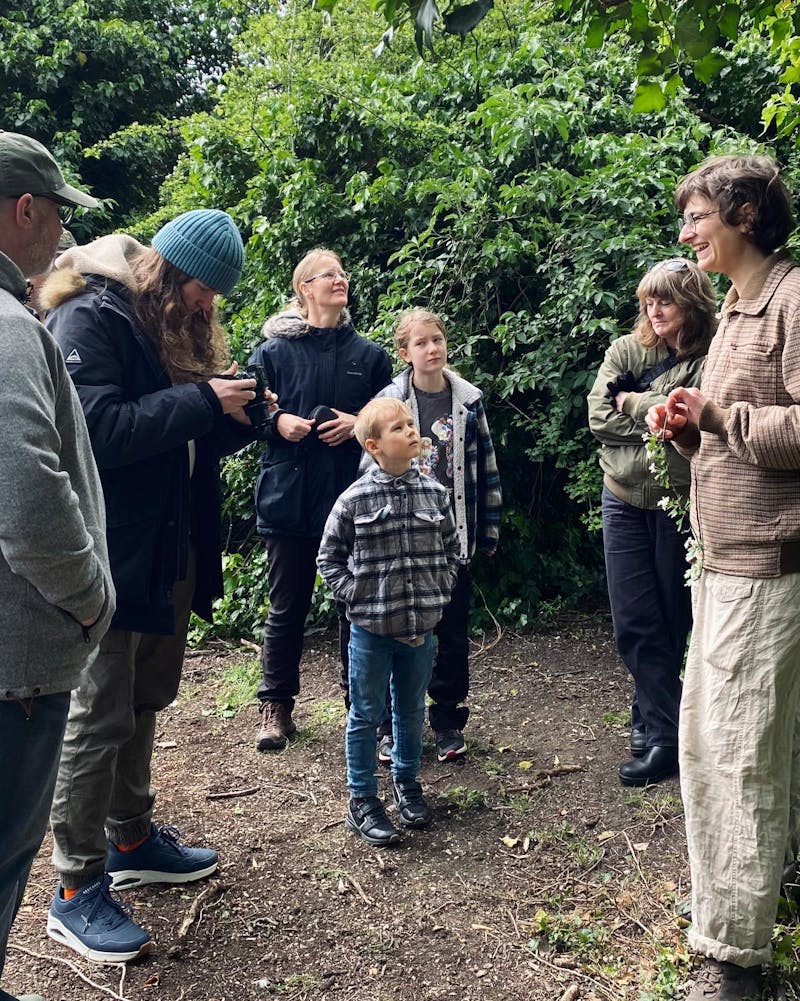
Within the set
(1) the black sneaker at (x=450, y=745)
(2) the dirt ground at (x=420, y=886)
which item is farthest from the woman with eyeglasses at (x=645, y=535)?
(1) the black sneaker at (x=450, y=745)

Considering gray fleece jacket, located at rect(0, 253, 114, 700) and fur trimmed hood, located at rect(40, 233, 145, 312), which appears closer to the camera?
gray fleece jacket, located at rect(0, 253, 114, 700)

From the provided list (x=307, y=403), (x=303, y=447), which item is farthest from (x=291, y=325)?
(x=303, y=447)

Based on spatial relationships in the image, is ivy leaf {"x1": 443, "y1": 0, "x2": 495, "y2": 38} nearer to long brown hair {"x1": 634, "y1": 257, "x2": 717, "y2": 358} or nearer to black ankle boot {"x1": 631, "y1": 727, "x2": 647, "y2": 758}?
long brown hair {"x1": 634, "y1": 257, "x2": 717, "y2": 358}

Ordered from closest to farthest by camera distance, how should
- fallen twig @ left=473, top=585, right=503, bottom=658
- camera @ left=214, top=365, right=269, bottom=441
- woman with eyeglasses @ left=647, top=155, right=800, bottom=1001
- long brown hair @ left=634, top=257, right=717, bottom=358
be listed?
woman with eyeglasses @ left=647, top=155, right=800, bottom=1001, camera @ left=214, top=365, right=269, bottom=441, long brown hair @ left=634, top=257, right=717, bottom=358, fallen twig @ left=473, top=585, right=503, bottom=658

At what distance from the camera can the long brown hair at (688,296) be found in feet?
11.9

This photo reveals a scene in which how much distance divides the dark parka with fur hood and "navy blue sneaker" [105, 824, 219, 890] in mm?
900

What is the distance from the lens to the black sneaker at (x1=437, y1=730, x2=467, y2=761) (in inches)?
167

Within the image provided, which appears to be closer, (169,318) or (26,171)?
(26,171)

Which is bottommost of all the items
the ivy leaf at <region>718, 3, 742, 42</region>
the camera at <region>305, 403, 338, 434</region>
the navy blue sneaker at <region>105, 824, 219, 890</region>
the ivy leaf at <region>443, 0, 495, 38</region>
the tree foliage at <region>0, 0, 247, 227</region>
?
the navy blue sneaker at <region>105, 824, 219, 890</region>

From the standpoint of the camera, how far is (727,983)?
8.20ft

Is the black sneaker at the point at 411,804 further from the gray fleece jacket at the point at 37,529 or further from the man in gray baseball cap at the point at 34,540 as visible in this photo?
the gray fleece jacket at the point at 37,529

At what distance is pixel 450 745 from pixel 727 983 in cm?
189

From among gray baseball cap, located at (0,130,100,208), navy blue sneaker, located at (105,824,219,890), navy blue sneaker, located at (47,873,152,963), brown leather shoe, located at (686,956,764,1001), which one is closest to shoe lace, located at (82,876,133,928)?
navy blue sneaker, located at (47,873,152,963)

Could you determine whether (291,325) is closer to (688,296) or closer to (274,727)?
(688,296)
